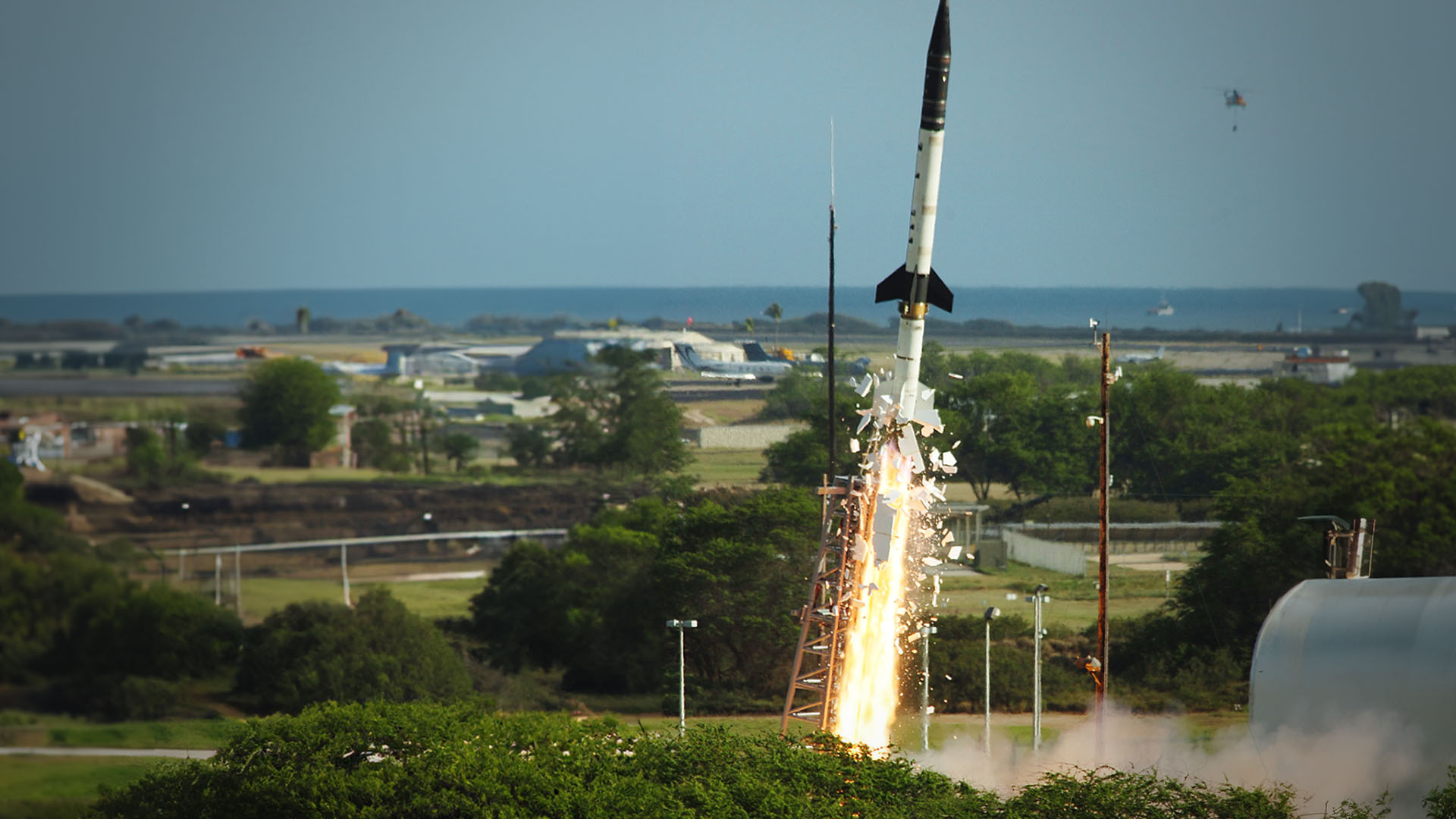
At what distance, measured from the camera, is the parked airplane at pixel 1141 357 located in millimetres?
78938

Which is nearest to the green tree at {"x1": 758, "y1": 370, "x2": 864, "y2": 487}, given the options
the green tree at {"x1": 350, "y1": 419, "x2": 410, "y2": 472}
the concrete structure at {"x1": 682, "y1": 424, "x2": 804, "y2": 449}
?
the concrete structure at {"x1": 682, "y1": 424, "x2": 804, "y2": 449}

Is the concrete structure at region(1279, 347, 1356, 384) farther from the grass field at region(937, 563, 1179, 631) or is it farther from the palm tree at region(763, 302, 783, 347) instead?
the palm tree at region(763, 302, 783, 347)

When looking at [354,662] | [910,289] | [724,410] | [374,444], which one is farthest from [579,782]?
[374,444]

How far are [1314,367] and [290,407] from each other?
230ft

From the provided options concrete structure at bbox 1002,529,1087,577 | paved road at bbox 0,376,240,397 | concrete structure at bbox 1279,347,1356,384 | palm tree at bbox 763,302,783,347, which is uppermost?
palm tree at bbox 763,302,783,347

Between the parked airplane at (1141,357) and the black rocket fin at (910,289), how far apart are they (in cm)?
5350

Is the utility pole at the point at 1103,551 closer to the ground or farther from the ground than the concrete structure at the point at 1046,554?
farther from the ground

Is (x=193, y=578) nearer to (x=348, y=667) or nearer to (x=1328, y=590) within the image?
(x=348, y=667)

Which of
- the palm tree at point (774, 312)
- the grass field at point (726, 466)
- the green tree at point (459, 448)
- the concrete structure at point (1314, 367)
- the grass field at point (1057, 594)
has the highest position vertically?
the palm tree at point (774, 312)

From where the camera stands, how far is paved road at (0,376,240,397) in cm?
6166

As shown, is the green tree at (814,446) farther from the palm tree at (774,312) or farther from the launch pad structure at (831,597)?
the launch pad structure at (831,597)

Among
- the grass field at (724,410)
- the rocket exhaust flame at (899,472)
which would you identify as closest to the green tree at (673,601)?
the grass field at (724,410)

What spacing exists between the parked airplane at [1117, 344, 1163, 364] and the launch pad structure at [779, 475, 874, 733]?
53.0 m

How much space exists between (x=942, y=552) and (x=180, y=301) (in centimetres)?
6473
